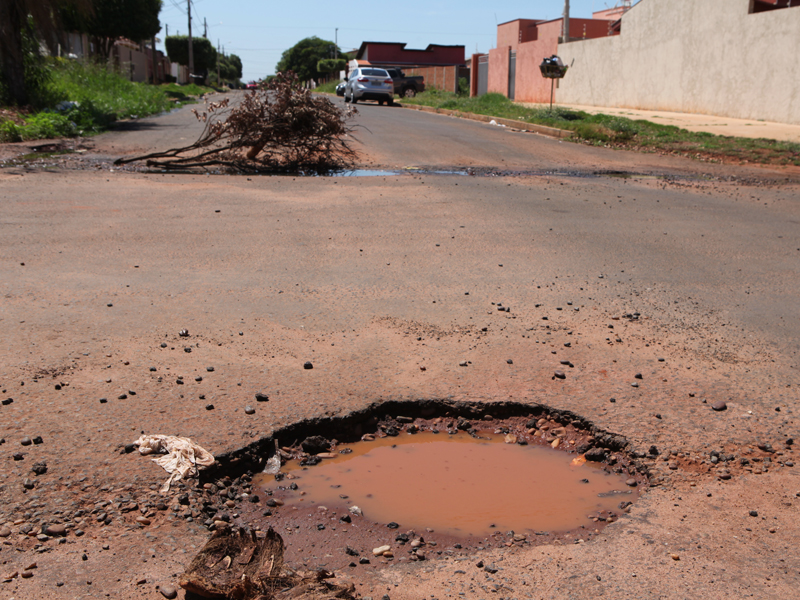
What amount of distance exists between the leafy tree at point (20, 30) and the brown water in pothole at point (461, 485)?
1674 centimetres

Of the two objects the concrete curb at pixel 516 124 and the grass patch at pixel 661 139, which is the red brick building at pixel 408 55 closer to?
the concrete curb at pixel 516 124

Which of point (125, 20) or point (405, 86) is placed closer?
point (125, 20)

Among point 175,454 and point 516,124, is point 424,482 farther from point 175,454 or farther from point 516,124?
point 516,124

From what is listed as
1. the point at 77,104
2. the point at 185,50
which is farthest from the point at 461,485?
the point at 185,50

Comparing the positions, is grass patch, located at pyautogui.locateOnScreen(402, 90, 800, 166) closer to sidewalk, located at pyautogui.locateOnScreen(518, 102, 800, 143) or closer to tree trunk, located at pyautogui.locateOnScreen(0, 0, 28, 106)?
sidewalk, located at pyautogui.locateOnScreen(518, 102, 800, 143)

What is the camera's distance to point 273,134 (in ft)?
37.5

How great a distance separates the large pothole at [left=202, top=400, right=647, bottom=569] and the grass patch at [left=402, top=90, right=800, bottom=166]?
12292 millimetres

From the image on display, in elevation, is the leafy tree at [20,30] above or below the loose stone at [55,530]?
above

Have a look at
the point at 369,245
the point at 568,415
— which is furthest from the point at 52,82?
the point at 568,415

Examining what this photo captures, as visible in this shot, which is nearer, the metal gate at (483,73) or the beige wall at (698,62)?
the beige wall at (698,62)

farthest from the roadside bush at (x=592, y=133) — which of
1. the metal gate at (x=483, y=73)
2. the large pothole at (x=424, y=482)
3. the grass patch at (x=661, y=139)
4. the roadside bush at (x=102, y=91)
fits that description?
the metal gate at (x=483, y=73)

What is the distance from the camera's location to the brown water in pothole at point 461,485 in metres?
2.87

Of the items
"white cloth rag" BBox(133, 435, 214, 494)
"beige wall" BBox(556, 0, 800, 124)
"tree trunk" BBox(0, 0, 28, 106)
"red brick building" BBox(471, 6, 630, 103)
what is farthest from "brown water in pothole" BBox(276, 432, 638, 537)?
"red brick building" BBox(471, 6, 630, 103)

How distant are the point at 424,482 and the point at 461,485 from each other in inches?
6.5
